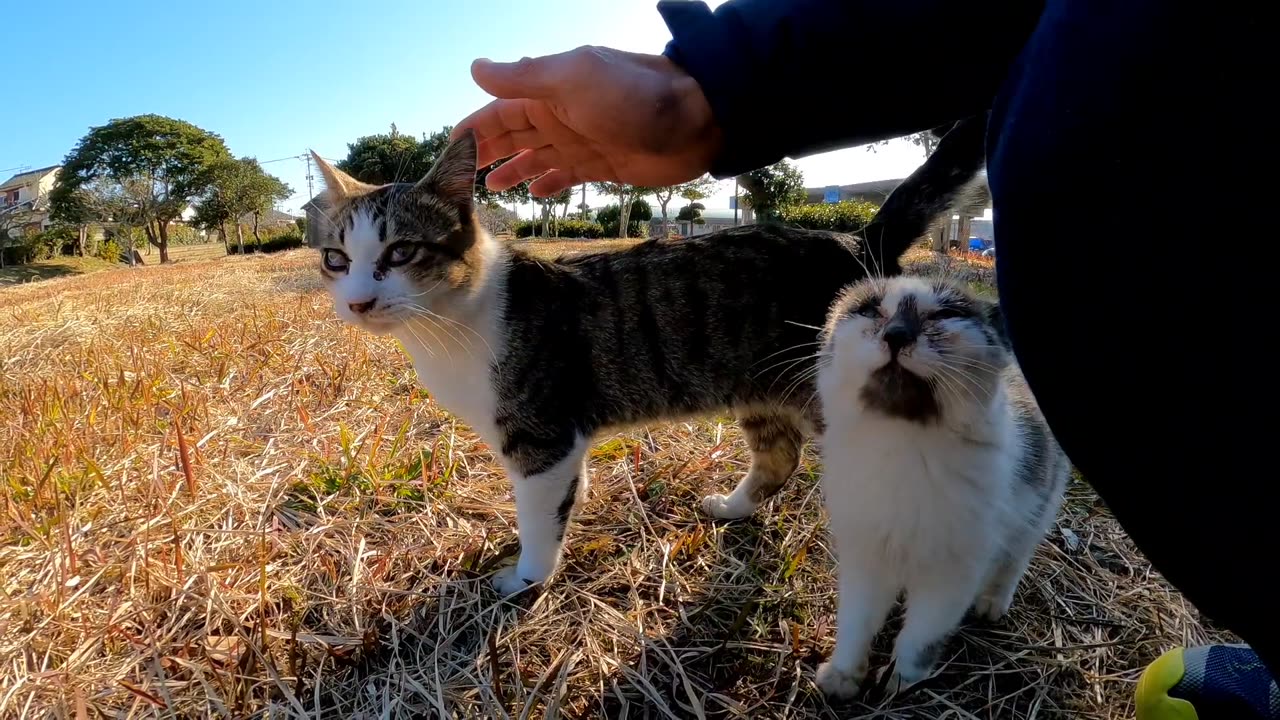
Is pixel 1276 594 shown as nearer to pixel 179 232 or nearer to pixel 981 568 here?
→ pixel 981 568

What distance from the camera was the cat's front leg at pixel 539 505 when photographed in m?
1.66

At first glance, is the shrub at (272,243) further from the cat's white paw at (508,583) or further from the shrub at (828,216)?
the cat's white paw at (508,583)

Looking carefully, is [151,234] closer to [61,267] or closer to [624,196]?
[61,267]

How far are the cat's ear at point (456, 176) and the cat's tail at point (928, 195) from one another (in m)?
1.21

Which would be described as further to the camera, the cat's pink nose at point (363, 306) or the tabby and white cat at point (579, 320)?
the tabby and white cat at point (579, 320)

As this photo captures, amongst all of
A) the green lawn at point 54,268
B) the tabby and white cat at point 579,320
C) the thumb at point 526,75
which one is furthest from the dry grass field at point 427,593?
the green lawn at point 54,268

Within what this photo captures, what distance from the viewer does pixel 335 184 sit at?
2.17 meters

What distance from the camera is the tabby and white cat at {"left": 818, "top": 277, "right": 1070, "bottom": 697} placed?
116cm

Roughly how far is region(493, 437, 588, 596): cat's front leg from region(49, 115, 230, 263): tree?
1263 inches

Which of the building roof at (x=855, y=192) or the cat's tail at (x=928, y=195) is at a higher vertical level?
the building roof at (x=855, y=192)

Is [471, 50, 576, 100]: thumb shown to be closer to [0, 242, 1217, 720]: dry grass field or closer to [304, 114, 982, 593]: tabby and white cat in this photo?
[304, 114, 982, 593]: tabby and white cat

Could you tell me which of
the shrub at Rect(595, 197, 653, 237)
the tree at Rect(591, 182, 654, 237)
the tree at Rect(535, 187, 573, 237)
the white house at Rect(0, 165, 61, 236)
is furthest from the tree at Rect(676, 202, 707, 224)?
the white house at Rect(0, 165, 61, 236)

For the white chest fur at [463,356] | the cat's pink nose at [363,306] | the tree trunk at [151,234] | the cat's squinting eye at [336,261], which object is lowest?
the white chest fur at [463,356]

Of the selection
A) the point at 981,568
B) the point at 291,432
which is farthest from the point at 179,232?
the point at 981,568
